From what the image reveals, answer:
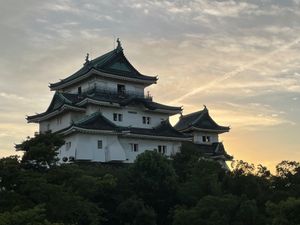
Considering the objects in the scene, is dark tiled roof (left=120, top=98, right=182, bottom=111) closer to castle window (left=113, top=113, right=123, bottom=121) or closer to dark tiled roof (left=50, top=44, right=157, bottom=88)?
castle window (left=113, top=113, right=123, bottom=121)

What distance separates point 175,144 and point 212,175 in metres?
13.4

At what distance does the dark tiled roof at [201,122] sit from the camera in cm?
5095

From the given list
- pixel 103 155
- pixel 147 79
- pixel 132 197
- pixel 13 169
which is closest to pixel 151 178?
pixel 132 197

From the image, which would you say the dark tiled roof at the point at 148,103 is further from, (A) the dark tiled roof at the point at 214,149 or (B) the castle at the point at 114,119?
(A) the dark tiled roof at the point at 214,149

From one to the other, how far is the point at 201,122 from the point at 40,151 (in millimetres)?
27316

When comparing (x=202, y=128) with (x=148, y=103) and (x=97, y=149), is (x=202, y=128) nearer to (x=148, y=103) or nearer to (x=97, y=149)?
(x=148, y=103)

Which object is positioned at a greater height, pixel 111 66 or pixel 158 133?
pixel 111 66

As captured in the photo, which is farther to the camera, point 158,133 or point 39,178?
point 158,133

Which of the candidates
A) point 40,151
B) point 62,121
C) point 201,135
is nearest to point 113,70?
point 62,121

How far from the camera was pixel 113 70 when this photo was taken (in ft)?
155

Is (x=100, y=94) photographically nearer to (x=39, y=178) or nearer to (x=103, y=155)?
(x=103, y=155)

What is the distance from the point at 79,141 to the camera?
1672 inches

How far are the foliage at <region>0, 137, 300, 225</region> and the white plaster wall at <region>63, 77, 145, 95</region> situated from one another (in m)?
8.34

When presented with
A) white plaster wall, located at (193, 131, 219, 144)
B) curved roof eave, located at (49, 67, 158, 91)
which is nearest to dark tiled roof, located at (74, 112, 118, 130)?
curved roof eave, located at (49, 67, 158, 91)
